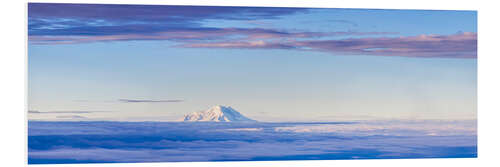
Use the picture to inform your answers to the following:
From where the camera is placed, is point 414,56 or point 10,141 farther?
point 414,56

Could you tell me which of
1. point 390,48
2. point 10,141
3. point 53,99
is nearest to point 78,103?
point 53,99

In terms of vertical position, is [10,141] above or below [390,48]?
below

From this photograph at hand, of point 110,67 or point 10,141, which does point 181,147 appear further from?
point 10,141

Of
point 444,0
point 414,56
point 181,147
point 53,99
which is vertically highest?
point 444,0

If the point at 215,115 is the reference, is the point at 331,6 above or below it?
above
